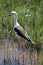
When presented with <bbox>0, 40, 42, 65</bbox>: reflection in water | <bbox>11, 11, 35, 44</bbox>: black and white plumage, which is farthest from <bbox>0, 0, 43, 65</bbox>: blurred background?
<bbox>11, 11, 35, 44</bbox>: black and white plumage

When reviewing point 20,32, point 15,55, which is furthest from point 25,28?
point 15,55

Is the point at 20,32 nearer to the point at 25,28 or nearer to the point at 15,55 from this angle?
the point at 25,28

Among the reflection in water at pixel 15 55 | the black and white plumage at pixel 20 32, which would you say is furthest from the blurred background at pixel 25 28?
the black and white plumage at pixel 20 32

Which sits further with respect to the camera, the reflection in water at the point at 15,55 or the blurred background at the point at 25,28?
the blurred background at the point at 25,28

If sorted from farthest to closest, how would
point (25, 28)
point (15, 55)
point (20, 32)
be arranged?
point (25, 28) → point (20, 32) → point (15, 55)

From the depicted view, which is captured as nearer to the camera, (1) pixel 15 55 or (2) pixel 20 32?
(1) pixel 15 55

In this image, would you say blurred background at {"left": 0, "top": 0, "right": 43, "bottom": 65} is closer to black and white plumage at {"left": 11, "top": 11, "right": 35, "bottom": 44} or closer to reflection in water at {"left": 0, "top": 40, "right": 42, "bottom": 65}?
reflection in water at {"left": 0, "top": 40, "right": 42, "bottom": 65}

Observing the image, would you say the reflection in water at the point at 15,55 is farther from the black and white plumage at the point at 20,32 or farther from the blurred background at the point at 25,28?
the black and white plumage at the point at 20,32

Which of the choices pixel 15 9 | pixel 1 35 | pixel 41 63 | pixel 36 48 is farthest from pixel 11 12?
pixel 41 63

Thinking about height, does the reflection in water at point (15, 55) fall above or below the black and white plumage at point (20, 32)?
below

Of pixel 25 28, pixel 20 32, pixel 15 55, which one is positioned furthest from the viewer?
pixel 25 28

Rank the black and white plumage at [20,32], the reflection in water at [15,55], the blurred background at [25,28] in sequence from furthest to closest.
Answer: the black and white plumage at [20,32] < the blurred background at [25,28] < the reflection in water at [15,55]

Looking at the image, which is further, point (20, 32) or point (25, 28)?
point (25, 28)

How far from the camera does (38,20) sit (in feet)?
23.7
